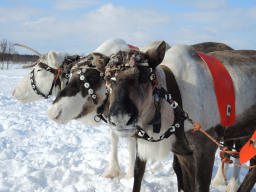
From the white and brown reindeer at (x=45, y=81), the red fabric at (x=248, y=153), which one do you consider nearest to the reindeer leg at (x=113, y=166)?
the white and brown reindeer at (x=45, y=81)

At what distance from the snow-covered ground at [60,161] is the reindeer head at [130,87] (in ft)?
6.73

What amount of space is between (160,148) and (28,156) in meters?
3.28

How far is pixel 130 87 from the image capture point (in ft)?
6.83

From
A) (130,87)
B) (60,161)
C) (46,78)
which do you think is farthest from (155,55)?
(60,161)

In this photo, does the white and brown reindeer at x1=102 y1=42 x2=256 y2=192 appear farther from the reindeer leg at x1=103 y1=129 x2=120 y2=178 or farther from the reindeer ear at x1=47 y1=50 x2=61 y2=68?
the reindeer ear at x1=47 y1=50 x2=61 y2=68

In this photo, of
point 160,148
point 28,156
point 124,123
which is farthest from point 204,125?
point 28,156

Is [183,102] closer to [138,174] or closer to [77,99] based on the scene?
[138,174]

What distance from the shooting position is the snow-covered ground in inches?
153

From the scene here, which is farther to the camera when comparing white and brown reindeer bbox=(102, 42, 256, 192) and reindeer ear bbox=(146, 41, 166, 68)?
reindeer ear bbox=(146, 41, 166, 68)

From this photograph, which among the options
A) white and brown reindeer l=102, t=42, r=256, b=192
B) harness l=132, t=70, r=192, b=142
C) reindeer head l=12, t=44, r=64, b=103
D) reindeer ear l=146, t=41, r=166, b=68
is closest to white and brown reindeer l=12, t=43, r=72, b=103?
reindeer head l=12, t=44, r=64, b=103

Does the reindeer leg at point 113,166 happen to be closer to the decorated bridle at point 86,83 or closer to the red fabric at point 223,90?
the decorated bridle at point 86,83

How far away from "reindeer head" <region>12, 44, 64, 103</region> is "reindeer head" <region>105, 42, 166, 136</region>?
2570mm

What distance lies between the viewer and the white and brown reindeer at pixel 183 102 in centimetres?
208

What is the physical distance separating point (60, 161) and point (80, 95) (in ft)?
6.30
